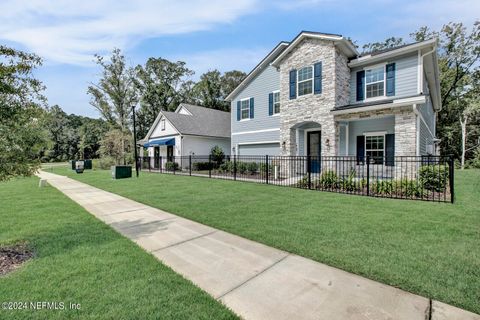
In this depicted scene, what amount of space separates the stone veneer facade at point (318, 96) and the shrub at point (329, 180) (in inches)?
106

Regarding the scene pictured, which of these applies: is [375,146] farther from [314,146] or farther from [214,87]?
[214,87]

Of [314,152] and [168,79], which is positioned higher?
[168,79]

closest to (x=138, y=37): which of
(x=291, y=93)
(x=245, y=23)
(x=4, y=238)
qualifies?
(x=245, y=23)

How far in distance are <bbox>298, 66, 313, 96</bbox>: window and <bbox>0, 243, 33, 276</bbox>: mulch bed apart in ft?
42.4

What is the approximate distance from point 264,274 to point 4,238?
486 centimetres

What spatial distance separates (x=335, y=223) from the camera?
5148mm

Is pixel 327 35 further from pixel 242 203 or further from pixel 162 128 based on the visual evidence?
pixel 162 128

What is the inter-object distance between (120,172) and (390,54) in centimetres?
1638

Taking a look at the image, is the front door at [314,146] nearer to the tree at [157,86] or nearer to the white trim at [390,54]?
the white trim at [390,54]

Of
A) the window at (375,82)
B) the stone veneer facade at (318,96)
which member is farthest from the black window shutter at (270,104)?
the window at (375,82)

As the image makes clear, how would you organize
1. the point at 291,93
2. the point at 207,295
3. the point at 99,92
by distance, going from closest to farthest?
the point at 207,295, the point at 291,93, the point at 99,92

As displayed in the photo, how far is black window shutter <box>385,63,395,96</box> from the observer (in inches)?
458

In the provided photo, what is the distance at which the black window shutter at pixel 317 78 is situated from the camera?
1263cm

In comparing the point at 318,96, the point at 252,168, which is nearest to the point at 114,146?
the point at 252,168
